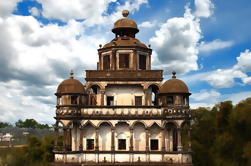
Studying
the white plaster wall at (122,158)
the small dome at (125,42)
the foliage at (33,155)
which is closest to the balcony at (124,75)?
the small dome at (125,42)

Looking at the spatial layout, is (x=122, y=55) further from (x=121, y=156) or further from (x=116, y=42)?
(x=121, y=156)

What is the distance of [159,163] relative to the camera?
144 feet

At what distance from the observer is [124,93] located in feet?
159

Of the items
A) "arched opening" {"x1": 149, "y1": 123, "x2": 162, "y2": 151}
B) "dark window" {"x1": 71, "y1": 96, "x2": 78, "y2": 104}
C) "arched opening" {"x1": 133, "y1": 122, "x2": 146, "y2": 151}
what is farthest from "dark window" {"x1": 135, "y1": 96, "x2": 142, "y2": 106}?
"dark window" {"x1": 71, "y1": 96, "x2": 78, "y2": 104}

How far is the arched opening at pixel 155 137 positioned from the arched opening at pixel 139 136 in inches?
35.0

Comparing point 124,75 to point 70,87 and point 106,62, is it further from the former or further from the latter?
point 70,87

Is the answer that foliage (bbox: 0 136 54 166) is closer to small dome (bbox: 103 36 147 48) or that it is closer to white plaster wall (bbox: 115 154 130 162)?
white plaster wall (bbox: 115 154 130 162)

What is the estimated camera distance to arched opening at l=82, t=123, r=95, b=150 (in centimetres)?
4591

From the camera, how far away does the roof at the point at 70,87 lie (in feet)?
147

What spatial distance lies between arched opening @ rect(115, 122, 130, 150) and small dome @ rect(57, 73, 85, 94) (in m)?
6.47

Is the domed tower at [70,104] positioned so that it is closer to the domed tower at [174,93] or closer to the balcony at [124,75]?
the balcony at [124,75]

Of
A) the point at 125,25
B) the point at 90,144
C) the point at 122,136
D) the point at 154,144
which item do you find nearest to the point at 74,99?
the point at 90,144

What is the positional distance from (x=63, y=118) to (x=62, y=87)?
12.9 feet

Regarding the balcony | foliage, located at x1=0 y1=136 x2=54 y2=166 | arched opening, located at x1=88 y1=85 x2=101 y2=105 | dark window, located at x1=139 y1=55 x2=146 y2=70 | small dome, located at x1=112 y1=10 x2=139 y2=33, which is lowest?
foliage, located at x1=0 y1=136 x2=54 y2=166
